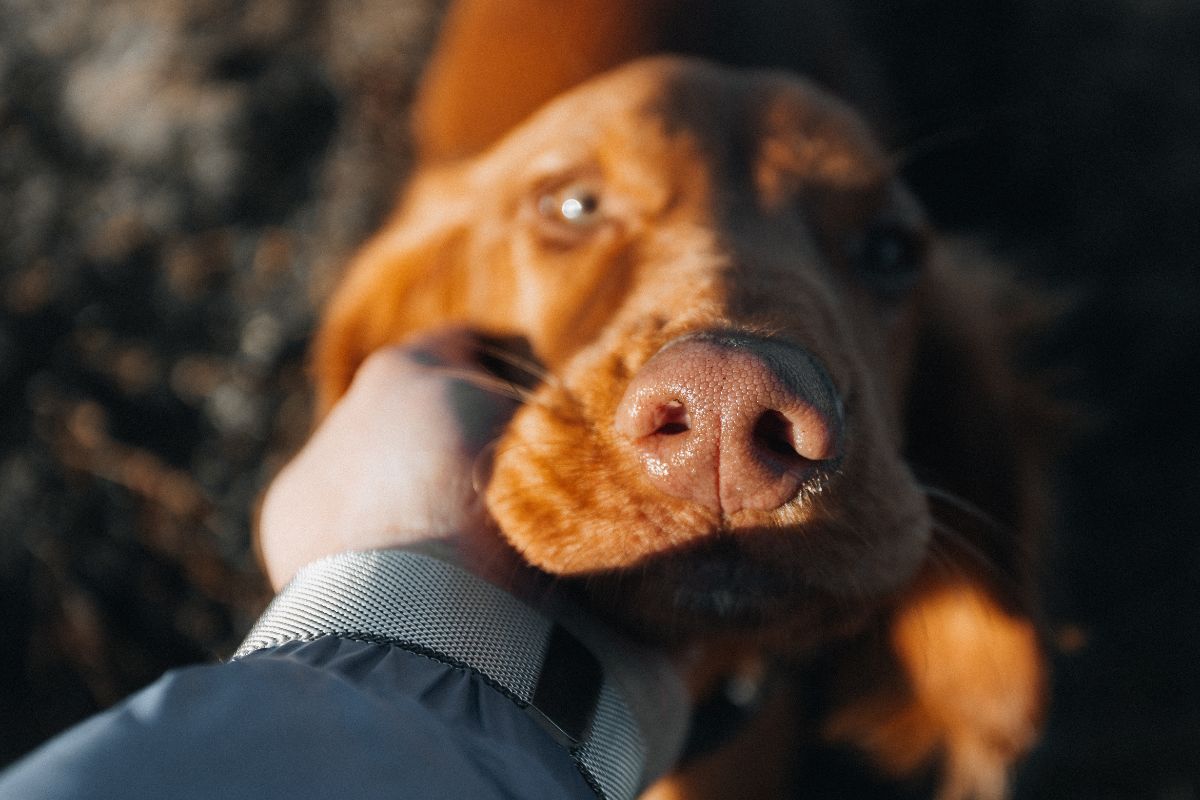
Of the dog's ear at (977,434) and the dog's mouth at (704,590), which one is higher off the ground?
the dog's mouth at (704,590)

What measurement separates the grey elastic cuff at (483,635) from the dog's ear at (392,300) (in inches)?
36.2

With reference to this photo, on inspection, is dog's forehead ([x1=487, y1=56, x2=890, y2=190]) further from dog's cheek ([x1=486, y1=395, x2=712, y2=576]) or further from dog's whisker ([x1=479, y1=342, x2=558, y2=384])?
dog's cheek ([x1=486, y1=395, x2=712, y2=576])

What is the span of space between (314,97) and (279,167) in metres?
0.32

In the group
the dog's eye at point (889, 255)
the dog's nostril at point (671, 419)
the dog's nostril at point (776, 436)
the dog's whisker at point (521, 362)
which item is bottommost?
the dog's eye at point (889, 255)

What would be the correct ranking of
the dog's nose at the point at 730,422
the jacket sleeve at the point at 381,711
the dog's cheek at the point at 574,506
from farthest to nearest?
the dog's cheek at the point at 574,506, the dog's nose at the point at 730,422, the jacket sleeve at the point at 381,711

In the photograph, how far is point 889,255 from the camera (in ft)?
6.37

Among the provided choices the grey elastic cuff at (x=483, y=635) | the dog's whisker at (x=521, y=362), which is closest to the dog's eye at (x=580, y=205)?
the dog's whisker at (x=521, y=362)

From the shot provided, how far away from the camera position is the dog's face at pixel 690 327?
3.84 ft

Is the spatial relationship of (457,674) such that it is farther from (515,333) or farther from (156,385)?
(156,385)

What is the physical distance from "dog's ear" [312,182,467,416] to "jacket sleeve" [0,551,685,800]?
95cm

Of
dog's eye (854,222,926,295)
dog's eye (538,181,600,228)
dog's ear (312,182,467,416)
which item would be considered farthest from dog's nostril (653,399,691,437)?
dog's ear (312,182,467,416)

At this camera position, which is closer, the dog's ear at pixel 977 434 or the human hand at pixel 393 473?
the human hand at pixel 393 473

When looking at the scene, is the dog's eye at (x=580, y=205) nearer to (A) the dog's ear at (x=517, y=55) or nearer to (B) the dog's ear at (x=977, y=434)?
(A) the dog's ear at (x=517, y=55)

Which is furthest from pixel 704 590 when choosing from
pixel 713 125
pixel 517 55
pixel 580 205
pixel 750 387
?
pixel 517 55
